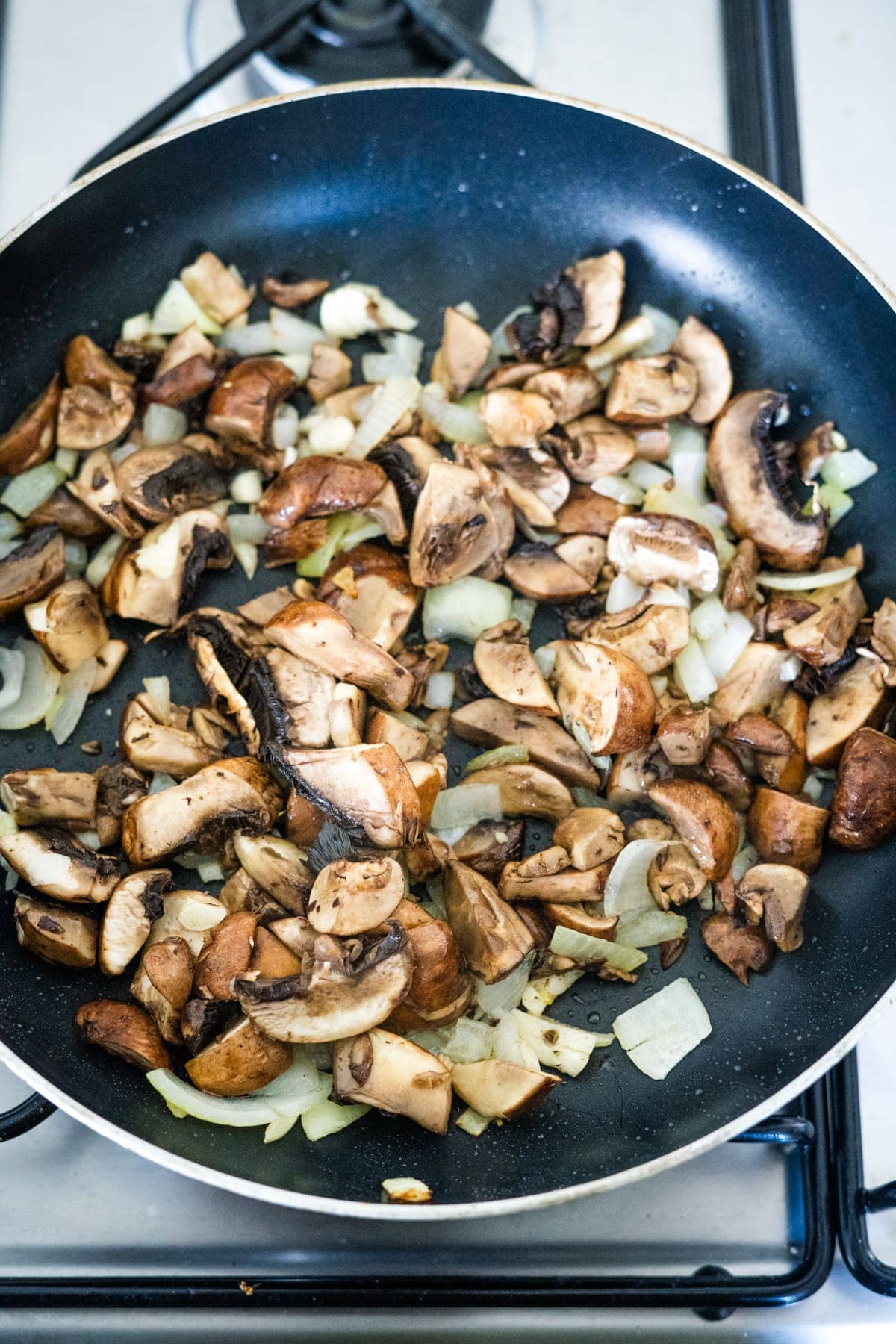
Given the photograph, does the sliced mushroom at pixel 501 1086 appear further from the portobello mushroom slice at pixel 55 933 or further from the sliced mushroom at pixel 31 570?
the sliced mushroom at pixel 31 570

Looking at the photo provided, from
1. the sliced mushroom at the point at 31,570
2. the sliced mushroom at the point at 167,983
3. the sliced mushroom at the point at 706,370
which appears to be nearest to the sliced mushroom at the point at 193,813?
the sliced mushroom at the point at 167,983

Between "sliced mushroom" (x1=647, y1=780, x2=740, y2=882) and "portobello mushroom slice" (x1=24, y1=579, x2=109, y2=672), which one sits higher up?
"portobello mushroom slice" (x1=24, y1=579, x2=109, y2=672)

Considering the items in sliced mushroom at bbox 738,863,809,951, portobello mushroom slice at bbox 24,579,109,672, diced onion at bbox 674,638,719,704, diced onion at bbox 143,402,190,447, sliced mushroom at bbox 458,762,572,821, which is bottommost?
sliced mushroom at bbox 738,863,809,951

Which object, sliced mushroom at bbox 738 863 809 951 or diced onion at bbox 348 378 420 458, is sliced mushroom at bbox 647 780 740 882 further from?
diced onion at bbox 348 378 420 458

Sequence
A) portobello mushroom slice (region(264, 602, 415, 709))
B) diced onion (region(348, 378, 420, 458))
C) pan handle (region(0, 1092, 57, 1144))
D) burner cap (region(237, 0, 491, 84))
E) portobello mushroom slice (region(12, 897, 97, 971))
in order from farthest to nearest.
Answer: burner cap (region(237, 0, 491, 84)) < diced onion (region(348, 378, 420, 458)) < portobello mushroom slice (region(264, 602, 415, 709)) < portobello mushroom slice (region(12, 897, 97, 971)) < pan handle (region(0, 1092, 57, 1144))

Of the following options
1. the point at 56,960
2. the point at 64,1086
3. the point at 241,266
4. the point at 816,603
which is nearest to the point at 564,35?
the point at 241,266

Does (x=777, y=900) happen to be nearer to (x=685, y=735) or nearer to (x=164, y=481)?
(x=685, y=735)

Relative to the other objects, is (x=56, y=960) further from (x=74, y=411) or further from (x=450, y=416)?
(x=450, y=416)

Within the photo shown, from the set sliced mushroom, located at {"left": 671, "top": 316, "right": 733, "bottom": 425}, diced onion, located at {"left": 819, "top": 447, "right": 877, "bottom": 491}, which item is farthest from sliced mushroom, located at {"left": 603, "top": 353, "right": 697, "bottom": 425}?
diced onion, located at {"left": 819, "top": 447, "right": 877, "bottom": 491}
